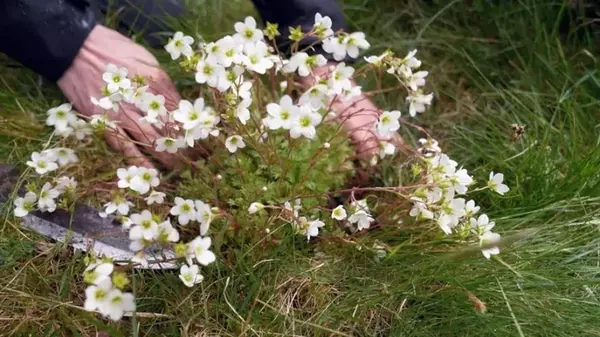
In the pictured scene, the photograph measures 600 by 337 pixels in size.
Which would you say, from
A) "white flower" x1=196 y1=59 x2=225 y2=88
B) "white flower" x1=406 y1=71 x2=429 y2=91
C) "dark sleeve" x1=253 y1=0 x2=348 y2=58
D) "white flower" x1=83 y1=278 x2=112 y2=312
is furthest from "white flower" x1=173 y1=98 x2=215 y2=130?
"dark sleeve" x1=253 y1=0 x2=348 y2=58

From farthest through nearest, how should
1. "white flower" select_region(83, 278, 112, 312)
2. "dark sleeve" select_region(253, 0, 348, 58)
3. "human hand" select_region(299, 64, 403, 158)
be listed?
1. "dark sleeve" select_region(253, 0, 348, 58)
2. "human hand" select_region(299, 64, 403, 158)
3. "white flower" select_region(83, 278, 112, 312)

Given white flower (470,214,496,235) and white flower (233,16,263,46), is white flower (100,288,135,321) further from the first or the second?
white flower (470,214,496,235)

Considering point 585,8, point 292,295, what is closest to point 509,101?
point 585,8

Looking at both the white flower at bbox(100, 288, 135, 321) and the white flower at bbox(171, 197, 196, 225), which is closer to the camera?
the white flower at bbox(100, 288, 135, 321)

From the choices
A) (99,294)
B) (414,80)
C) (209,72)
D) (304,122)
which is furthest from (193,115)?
(414,80)

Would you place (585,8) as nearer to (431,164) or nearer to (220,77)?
(431,164)

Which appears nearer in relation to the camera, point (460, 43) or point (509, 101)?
point (509, 101)

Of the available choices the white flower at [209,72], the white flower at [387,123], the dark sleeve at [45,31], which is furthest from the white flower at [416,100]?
the dark sleeve at [45,31]
